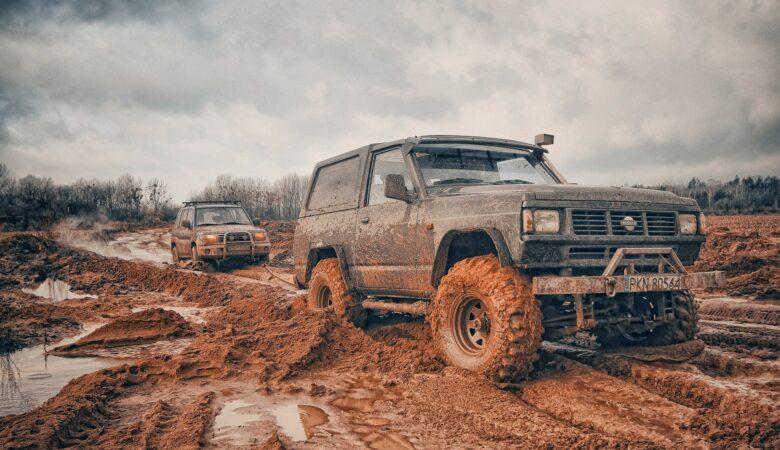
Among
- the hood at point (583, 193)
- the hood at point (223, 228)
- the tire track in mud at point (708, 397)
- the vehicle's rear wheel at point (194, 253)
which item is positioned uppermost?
the hood at point (583, 193)

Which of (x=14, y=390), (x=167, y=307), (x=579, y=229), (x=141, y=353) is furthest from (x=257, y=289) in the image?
(x=579, y=229)

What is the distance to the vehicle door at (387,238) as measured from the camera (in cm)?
536

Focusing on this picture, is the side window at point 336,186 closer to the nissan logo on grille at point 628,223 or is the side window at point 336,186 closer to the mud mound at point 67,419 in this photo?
the nissan logo on grille at point 628,223

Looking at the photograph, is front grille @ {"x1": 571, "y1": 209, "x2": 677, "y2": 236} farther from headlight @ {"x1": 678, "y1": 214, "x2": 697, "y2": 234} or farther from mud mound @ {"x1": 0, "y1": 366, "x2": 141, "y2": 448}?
mud mound @ {"x1": 0, "y1": 366, "x2": 141, "y2": 448}

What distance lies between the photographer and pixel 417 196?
534 cm

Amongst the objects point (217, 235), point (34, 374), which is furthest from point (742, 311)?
point (217, 235)

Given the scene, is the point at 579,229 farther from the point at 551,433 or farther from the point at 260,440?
the point at 260,440

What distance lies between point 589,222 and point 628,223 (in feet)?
1.24

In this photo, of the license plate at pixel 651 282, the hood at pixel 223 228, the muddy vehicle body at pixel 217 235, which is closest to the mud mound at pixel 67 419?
the license plate at pixel 651 282

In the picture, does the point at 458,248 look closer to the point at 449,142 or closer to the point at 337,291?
the point at 449,142

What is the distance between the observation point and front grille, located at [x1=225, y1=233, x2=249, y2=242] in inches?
569

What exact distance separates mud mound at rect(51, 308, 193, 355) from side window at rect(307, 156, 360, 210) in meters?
2.37

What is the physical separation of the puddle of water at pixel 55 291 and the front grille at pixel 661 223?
1038cm

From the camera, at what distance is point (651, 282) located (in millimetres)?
4344
